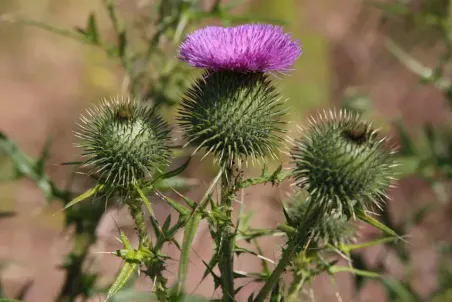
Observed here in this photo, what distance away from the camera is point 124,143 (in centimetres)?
215

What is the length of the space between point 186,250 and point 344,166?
27.2 inches

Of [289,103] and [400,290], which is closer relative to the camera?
[400,290]

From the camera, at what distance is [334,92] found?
8.94 meters

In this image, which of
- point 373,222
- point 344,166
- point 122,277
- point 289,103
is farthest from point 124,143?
point 289,103

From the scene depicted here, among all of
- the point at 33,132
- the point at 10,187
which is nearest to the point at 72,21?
the point at 33,132

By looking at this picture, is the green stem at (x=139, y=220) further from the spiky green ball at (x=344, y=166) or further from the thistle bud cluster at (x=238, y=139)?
the spiky green ball at (x=344, y=166)

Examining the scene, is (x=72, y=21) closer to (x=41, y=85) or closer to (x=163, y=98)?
(x=41, y=85)

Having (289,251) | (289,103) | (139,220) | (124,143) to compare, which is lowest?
(289,251)

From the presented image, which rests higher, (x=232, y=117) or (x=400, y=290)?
(x=232, y=117)

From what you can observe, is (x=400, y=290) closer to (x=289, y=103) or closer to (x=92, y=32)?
(x=92, y=32)

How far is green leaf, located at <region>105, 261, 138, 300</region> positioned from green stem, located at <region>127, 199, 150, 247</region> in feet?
0.46

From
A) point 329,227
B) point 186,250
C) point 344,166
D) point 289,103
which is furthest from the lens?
point 289,103

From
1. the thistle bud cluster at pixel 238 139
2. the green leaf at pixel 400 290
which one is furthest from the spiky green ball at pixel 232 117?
the green leaf at pixel 400 290

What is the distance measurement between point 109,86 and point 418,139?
3.95 meters
